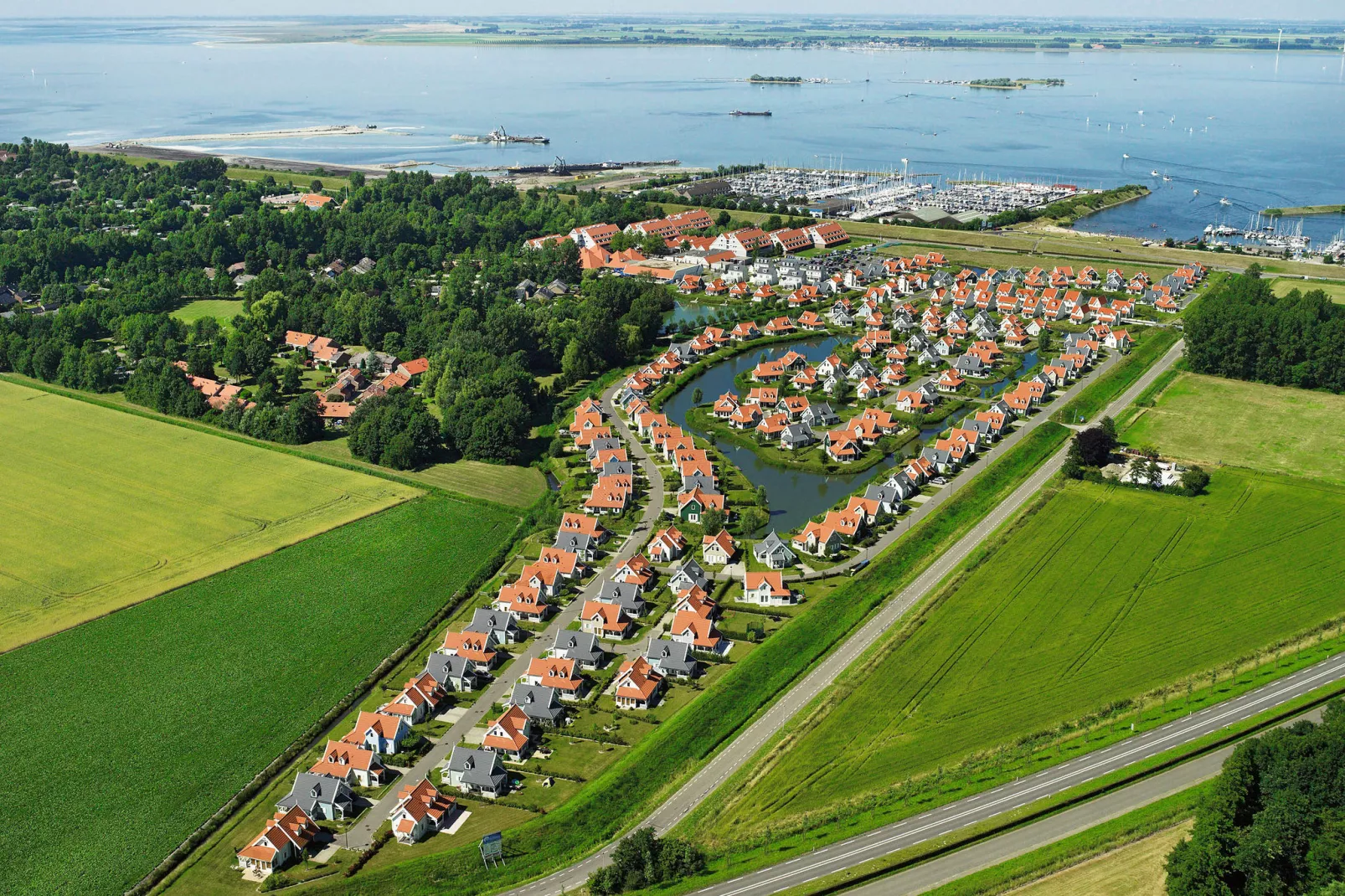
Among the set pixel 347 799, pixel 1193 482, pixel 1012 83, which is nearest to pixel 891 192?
pixel 1193 482

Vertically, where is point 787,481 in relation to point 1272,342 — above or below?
below

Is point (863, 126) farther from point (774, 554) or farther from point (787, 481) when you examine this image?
point (774, 554)

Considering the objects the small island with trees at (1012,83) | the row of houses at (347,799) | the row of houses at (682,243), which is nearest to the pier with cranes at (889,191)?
the row of houses at (682,243)

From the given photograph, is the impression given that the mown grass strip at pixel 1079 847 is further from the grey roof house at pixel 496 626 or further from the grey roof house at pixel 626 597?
the grey roof house at pixel 496 626

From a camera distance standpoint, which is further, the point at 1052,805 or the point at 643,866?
the point at 1052,805

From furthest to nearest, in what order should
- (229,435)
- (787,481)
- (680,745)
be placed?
(229,435) < (787,481) < (680,745)
